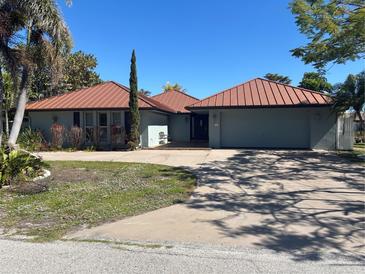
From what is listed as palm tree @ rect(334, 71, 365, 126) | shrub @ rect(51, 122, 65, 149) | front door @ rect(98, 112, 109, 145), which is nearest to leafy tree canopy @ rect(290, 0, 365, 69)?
palm tree @ rect(334, 71, 365, 126)

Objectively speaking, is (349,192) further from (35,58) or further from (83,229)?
(35,58)

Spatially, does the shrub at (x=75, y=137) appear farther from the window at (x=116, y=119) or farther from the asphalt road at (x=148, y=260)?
the asphalt road at (x=148, y=260)

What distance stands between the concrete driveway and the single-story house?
28.3ft

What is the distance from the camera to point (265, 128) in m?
20.3

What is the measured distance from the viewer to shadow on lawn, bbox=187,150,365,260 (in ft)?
16.4

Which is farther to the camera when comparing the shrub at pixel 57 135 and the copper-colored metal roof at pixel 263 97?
the shrub at pixel 57 135

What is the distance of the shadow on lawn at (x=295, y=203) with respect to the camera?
16.4 feet

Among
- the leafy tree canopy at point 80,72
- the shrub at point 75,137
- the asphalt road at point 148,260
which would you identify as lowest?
the asphalt road at point 148,260

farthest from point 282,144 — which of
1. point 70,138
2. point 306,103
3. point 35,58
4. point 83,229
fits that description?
point 83,229

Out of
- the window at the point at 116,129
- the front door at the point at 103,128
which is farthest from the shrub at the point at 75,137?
the window at the point at 116,129

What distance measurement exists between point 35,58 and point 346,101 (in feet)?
50.4

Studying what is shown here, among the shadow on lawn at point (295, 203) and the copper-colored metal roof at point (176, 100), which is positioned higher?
the copper-colored metal roof at point (176, 100)

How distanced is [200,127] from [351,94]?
520 inches

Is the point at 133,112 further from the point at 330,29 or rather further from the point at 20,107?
the point at 330,29
